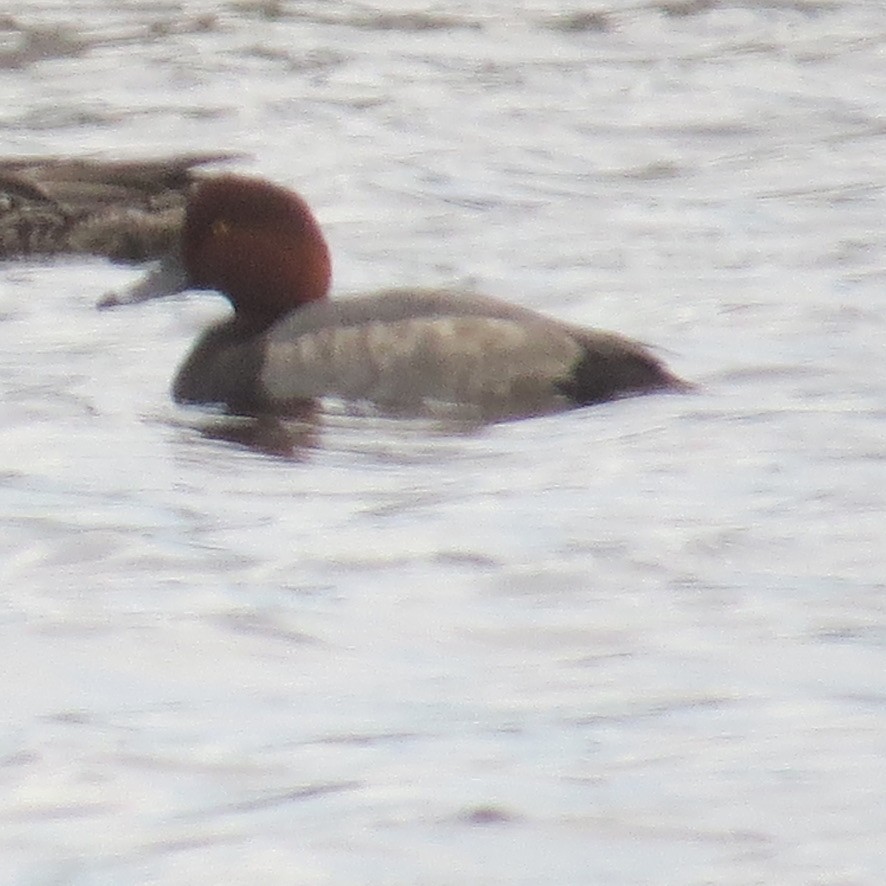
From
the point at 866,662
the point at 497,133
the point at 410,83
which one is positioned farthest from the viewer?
the point at 410,83

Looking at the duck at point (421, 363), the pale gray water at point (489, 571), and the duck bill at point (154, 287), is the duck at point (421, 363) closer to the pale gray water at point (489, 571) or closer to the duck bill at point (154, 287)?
the pale gray water at point (489, 571)

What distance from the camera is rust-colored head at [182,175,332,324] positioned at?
9578mm

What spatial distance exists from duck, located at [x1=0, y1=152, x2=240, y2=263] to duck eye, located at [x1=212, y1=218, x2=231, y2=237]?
8.08ft

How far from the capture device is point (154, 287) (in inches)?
386

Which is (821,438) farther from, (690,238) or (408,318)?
(690,238)

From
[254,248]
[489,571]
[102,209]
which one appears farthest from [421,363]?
[102,209]

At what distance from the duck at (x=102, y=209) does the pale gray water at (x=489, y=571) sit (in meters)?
0.19

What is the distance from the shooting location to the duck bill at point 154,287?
9781mm

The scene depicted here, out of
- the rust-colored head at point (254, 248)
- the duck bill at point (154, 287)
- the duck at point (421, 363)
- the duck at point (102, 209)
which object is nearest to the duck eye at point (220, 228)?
the rust-colored head at point (254, 248)

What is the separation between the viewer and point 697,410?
349 inches

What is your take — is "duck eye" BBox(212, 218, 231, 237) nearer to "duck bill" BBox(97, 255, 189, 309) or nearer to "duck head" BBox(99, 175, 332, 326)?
"duck head" BBox(99, 175, 332, 326)

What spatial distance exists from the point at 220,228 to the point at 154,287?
0.30 meters

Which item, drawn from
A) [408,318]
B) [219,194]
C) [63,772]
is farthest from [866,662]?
[219,194]

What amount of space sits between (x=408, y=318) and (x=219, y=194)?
1.04 m
